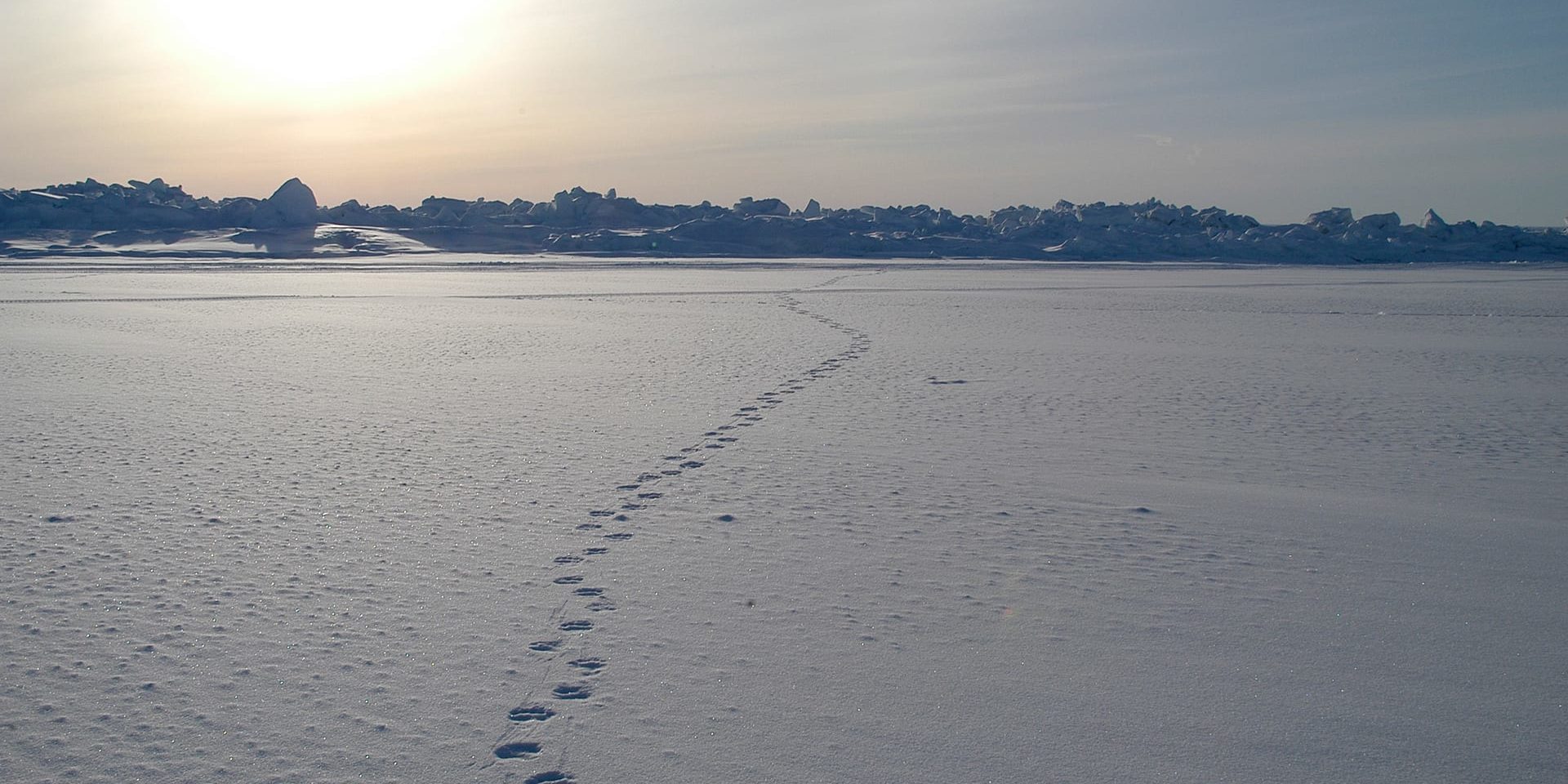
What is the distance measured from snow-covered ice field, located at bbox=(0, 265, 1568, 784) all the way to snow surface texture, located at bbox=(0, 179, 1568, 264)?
38148 mm

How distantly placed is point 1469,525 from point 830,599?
10.1ft

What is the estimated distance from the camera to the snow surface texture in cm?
4625

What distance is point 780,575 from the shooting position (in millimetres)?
4203

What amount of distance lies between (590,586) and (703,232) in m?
50.0

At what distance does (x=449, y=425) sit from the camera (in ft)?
23.5

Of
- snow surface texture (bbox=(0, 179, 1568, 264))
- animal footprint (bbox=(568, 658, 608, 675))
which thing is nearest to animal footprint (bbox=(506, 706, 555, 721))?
animal footprint (bbox=(568, 658, 608, 675))

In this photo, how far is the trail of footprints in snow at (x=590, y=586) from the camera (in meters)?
2.90

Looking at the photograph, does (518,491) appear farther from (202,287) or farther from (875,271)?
(875,271)

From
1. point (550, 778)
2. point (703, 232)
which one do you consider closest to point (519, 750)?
point (550, 778)

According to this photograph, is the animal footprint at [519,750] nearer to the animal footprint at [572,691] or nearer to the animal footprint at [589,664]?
the animal footprint at [572,691]

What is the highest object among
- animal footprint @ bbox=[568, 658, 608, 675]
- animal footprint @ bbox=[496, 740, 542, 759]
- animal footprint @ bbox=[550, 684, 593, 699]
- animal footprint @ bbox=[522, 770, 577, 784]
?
animal footprint @ bbox=[568, 658, 608, 675]

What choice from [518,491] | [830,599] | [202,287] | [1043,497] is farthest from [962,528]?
[202,287]

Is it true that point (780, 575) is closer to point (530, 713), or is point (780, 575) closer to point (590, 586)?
point (590, 586)

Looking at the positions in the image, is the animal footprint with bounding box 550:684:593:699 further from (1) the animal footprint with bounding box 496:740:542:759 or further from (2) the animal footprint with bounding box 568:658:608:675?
(1) the animal footprint with bounding box 496:740:542:759
